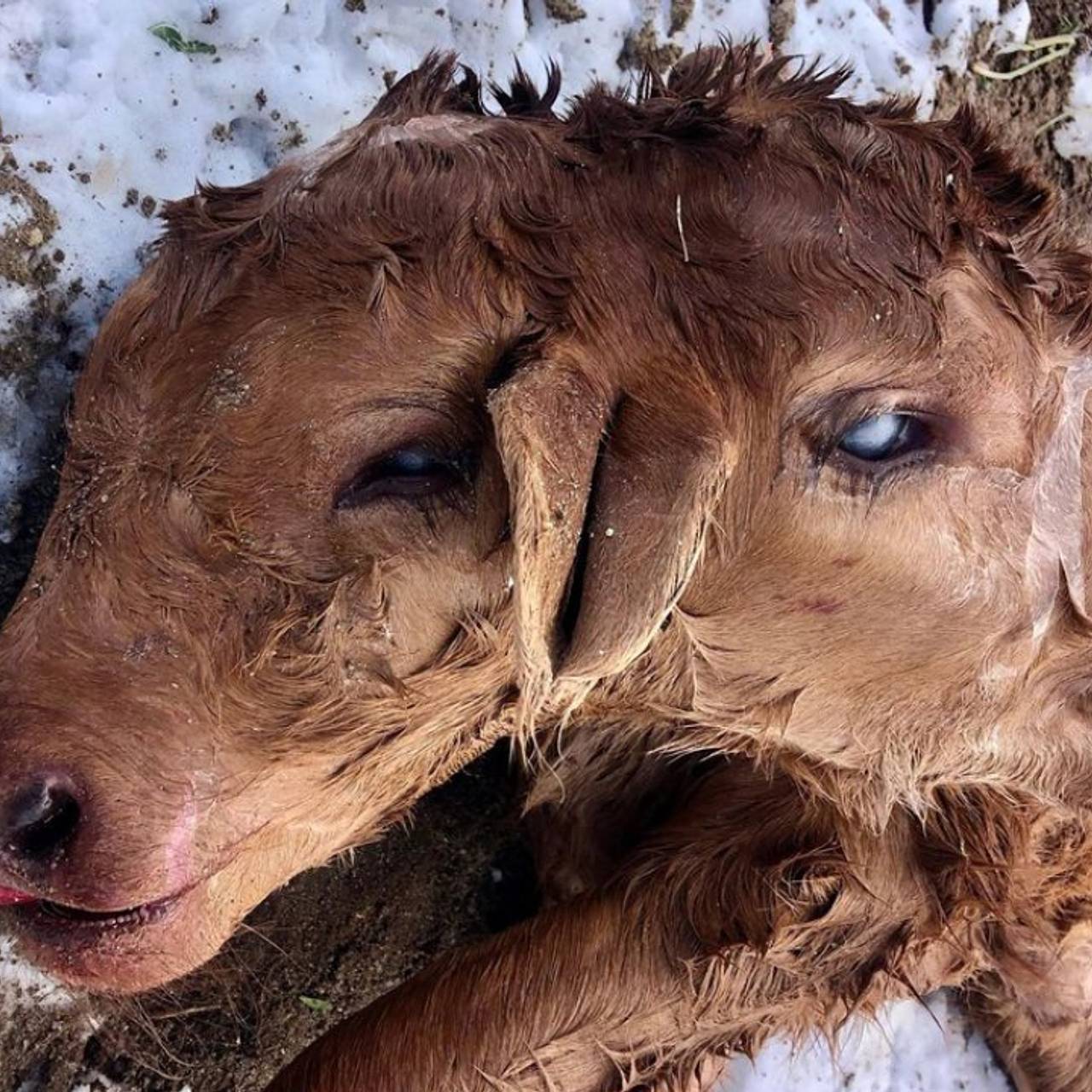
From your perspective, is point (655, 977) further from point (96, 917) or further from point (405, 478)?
point (405, 478)

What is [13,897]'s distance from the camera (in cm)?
296

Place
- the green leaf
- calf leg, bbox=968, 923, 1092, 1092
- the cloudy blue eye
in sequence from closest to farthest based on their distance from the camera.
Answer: the cloudy blue eye < the green leaf < calf leg, bbox=968, 923, 1092, 1092

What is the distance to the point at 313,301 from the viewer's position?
2.82 metres

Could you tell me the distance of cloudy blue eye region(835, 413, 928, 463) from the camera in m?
3.05

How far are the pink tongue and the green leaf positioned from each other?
2474 millimetres

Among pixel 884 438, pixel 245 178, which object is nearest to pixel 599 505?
pixel 884 438

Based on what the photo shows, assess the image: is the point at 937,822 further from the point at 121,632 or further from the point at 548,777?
the point at 121,632

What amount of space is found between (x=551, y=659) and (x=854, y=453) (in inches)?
32.2

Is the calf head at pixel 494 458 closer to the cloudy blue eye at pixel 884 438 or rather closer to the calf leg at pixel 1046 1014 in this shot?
the cloudy blue eye at pixel 884 438

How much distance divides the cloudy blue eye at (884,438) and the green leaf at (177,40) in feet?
7.71

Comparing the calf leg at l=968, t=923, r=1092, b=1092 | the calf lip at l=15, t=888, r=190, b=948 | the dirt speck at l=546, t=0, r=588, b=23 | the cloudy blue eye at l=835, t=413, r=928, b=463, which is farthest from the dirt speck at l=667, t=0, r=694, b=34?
the calf lip at l=15, t=888, r=190, b=948

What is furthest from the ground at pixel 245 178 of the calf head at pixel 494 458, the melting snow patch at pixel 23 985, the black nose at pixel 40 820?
the black nose at pixel 40 820

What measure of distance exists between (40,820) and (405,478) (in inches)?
39.0

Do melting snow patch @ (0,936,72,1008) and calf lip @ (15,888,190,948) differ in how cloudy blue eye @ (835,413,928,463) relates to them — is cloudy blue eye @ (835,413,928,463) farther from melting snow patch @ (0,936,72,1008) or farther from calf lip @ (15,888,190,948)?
melting snow patch @ (0,936,72,1008)
